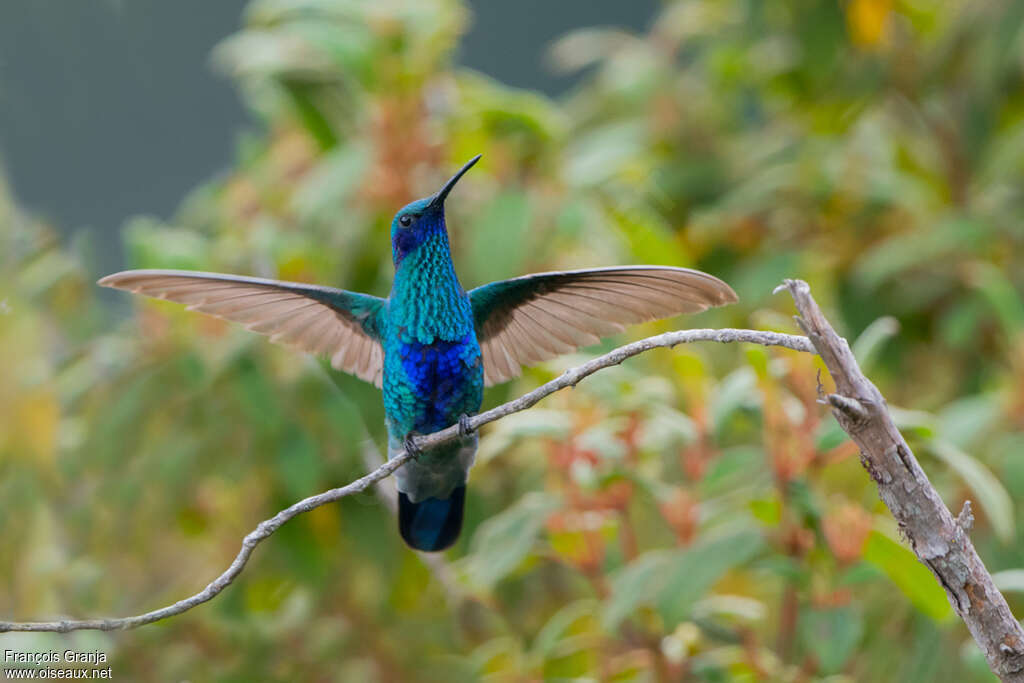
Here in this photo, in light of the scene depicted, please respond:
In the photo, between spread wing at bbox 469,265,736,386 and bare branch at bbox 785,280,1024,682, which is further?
spread wing at bbox 469,265,736,386

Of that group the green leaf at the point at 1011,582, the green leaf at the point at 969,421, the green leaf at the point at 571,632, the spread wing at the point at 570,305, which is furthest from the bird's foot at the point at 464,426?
the green leaf at the point at 969,421

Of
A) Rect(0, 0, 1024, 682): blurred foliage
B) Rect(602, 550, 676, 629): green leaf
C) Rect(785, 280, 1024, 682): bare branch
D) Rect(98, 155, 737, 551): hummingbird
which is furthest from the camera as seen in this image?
Rect(0, 0, 1024, 682): blurred foliage

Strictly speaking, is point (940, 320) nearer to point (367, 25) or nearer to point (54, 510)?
point (367, 25)

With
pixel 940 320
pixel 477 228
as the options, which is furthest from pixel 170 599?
pixel 940 320

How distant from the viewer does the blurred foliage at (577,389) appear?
183 cm

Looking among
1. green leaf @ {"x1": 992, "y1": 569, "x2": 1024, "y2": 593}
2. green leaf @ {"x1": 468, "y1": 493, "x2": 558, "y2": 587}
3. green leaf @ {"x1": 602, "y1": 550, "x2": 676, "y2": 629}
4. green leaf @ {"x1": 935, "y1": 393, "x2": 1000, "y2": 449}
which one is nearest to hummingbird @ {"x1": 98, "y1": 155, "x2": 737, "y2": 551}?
green leaf @ {"x1": 468, "y1": 493, "x2": 558, "y2": 587}

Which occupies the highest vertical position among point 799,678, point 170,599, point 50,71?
point 50,71

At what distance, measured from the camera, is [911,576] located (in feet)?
5.10

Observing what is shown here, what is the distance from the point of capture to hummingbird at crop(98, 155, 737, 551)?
140 cm

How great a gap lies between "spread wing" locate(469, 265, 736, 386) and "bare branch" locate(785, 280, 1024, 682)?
1.01ft

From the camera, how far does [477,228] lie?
91.0 inches

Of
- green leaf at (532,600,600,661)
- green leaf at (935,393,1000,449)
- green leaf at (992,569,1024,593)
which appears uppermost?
green leaf at (935,393,1000,449)

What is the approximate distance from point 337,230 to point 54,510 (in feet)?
4.07

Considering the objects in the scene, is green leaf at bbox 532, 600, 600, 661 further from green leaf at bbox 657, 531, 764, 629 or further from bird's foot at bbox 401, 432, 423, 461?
bird's foot at bbox 401, 432, 423, 461
